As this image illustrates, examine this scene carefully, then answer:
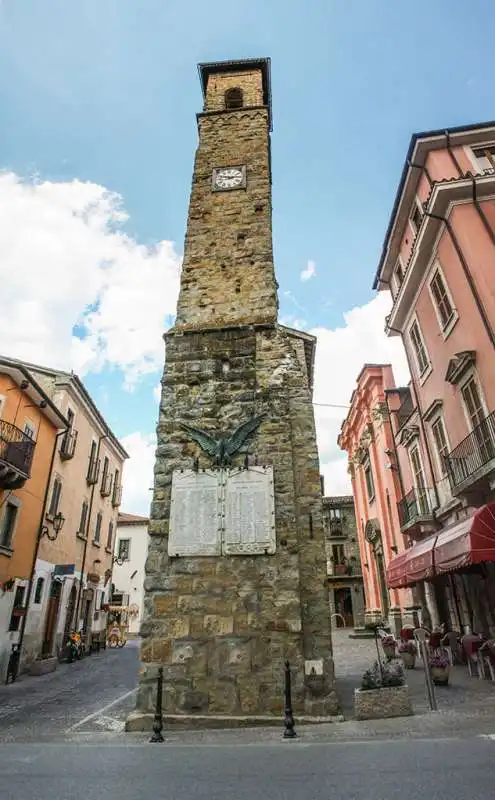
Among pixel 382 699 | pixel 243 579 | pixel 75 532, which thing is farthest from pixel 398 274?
pixel 75 532

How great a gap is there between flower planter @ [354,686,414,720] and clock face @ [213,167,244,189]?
10.6 m

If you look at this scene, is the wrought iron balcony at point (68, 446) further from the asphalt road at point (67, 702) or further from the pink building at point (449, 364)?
the pink building at point (449, 364)

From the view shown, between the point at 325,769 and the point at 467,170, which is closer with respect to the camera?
the point at 325,769

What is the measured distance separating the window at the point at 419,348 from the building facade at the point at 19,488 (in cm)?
1249

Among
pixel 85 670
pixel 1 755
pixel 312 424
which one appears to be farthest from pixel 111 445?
pixel 1 755

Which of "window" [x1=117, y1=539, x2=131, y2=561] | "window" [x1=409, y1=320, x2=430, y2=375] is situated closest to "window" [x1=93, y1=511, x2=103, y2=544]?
"window" [x1=117, y1=539, x2=131, y2=561]

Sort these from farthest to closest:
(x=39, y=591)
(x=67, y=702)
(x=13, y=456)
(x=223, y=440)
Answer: (x=39, y=591)
(x=13, y=456)
(x=67, y=702)
(x=223, y=440)

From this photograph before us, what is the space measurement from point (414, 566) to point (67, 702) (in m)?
8.17

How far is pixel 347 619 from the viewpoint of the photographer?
33.8 meters

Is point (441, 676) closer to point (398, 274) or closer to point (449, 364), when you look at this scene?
point (449, 364)

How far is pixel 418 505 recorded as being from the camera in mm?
14570

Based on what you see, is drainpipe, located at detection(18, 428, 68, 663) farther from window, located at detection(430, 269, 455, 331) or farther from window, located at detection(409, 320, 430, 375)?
window, located at detection(430, 269, 455, 331)

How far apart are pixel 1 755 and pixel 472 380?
11165 millimetres

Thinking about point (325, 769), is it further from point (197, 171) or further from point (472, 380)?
point (197, 171)
